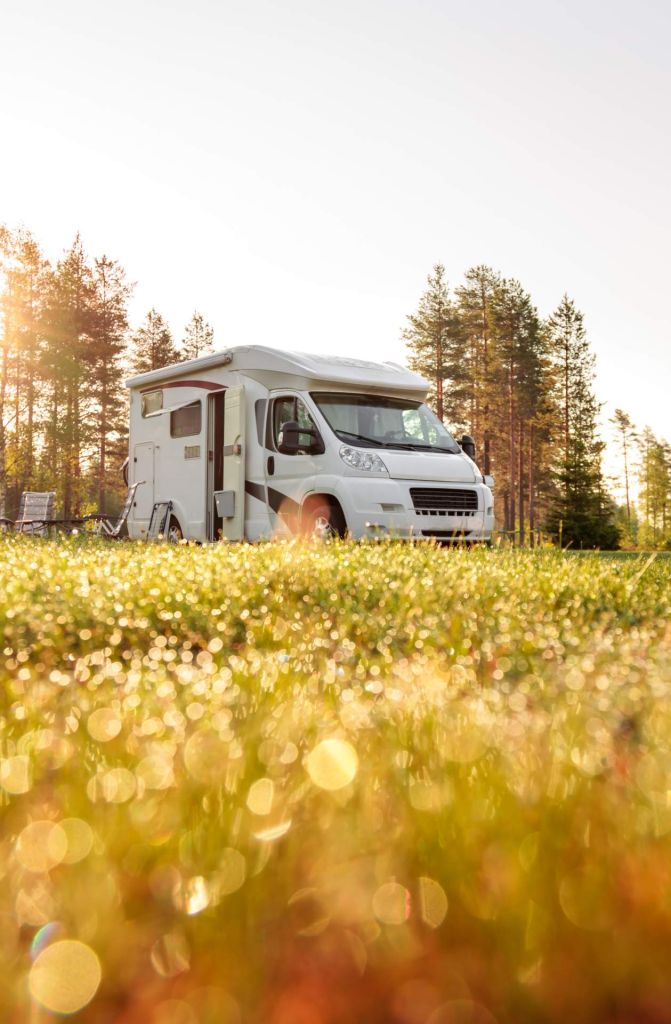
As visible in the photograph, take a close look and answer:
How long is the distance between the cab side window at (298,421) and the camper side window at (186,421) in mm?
2113

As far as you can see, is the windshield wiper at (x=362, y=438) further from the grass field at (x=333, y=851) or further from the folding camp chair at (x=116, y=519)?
the grass field at (x=333, y=851)

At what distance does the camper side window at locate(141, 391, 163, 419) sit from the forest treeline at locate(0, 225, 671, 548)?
73.3 feet

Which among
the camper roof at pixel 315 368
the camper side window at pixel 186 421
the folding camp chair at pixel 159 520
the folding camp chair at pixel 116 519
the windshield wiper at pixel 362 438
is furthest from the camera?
the folding camp chair at pixel 116 519

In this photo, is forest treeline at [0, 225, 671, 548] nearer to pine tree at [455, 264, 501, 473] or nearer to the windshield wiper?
pine tree at [455, 264, 501, 473]

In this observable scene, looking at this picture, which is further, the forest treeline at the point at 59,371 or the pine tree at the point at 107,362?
the pine tree at the point at 107,362

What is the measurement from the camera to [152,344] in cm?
5775

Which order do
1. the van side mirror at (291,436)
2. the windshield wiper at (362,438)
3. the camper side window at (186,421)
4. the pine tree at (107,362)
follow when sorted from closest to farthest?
the windshield wiper at (362,438) < the van side mirror at (291,436) < the camper side window at (186,421) < the pine tree at (107,362)

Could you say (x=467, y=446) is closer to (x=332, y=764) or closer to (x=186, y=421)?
(x=186, y=421)

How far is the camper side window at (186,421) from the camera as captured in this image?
1478 centimetres

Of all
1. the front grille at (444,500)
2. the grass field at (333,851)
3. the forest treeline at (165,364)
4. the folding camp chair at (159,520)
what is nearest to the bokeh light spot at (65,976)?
the grass field at (333,851)

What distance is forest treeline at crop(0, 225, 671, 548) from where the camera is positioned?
135 feet

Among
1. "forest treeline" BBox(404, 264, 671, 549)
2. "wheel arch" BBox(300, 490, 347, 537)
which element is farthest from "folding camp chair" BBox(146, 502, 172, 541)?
"forest treeline" BBox(404, 264, 671, 549)

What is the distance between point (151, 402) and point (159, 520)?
6.88 ft

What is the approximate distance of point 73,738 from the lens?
256 centimetres
